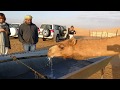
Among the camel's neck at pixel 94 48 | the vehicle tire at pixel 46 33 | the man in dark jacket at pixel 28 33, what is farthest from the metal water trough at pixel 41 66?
the vehicle tire at pixel 46 33

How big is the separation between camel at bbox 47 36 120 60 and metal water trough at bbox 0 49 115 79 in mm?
210

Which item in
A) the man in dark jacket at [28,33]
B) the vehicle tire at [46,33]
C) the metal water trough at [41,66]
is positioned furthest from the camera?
the vehicle tire at [46,33]

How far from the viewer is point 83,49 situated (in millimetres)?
5156

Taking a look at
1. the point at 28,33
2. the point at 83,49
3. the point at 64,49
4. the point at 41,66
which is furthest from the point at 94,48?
the point at 28,33

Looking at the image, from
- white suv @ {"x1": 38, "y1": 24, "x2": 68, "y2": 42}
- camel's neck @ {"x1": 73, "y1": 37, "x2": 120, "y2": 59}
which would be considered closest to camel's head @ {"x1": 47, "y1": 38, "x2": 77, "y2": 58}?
camel's neck @ {"x1": 73, "y1": 37, "x2": 120, "y2": 59}

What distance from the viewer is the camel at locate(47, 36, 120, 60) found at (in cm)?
506

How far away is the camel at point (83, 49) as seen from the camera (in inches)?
199

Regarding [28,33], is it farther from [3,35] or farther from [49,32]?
[49,32]

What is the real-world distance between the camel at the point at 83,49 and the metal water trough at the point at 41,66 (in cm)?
21

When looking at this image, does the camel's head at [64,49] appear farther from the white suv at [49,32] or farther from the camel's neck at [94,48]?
the white suv at [49,32]

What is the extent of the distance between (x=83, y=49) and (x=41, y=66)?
131cm

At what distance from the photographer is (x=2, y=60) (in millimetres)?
5039

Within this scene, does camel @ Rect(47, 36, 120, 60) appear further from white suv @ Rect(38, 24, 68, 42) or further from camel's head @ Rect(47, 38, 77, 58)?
white suv @ Rect(38, 24, 68, 42)
